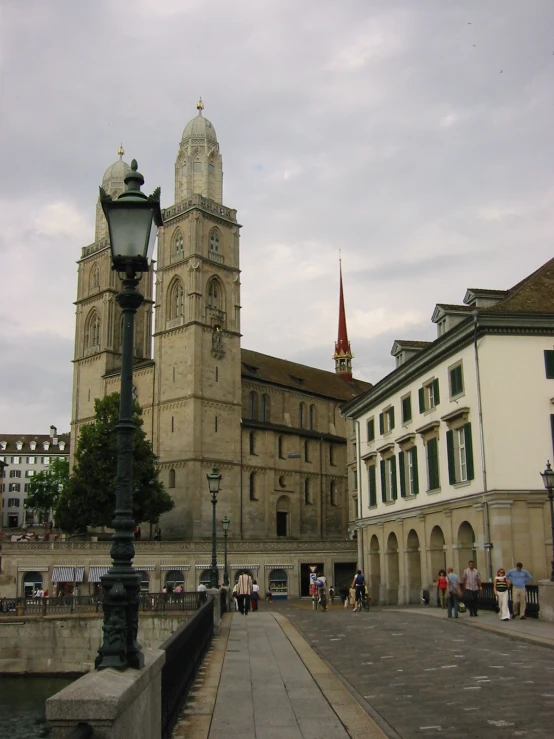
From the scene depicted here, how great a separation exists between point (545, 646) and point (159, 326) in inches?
2244

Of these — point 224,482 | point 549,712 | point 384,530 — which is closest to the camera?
point 549,712

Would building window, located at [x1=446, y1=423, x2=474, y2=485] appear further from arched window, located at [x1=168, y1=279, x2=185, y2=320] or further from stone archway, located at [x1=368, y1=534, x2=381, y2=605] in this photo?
arched window, located at [x1=168, y1=279, x2=185, y2=320]

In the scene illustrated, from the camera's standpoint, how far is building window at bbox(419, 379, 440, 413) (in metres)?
34.2

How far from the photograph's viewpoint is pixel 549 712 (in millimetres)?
9680

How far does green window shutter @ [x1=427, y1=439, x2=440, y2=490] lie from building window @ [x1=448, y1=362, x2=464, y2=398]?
3.04 metres

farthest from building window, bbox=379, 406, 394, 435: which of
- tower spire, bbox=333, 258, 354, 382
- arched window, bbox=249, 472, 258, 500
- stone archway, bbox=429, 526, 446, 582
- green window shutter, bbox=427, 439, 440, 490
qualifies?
tower spire, bbox=333, 258, 354, 382

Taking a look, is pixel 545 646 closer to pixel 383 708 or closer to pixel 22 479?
pixel 383 708

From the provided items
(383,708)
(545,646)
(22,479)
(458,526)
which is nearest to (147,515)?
(458,526)

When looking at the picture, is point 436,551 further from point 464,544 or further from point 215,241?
point 215,241

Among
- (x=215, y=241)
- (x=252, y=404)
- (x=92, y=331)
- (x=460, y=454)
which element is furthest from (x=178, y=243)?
(x=460, y=454)

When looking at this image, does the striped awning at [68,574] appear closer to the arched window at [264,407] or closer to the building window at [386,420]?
the building window at [386,420]

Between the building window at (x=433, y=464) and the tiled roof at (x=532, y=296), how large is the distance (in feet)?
22.6

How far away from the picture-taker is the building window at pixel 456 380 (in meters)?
31.1

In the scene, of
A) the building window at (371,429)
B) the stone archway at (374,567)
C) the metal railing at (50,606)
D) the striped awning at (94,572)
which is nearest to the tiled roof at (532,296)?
the building window at (371,429)
